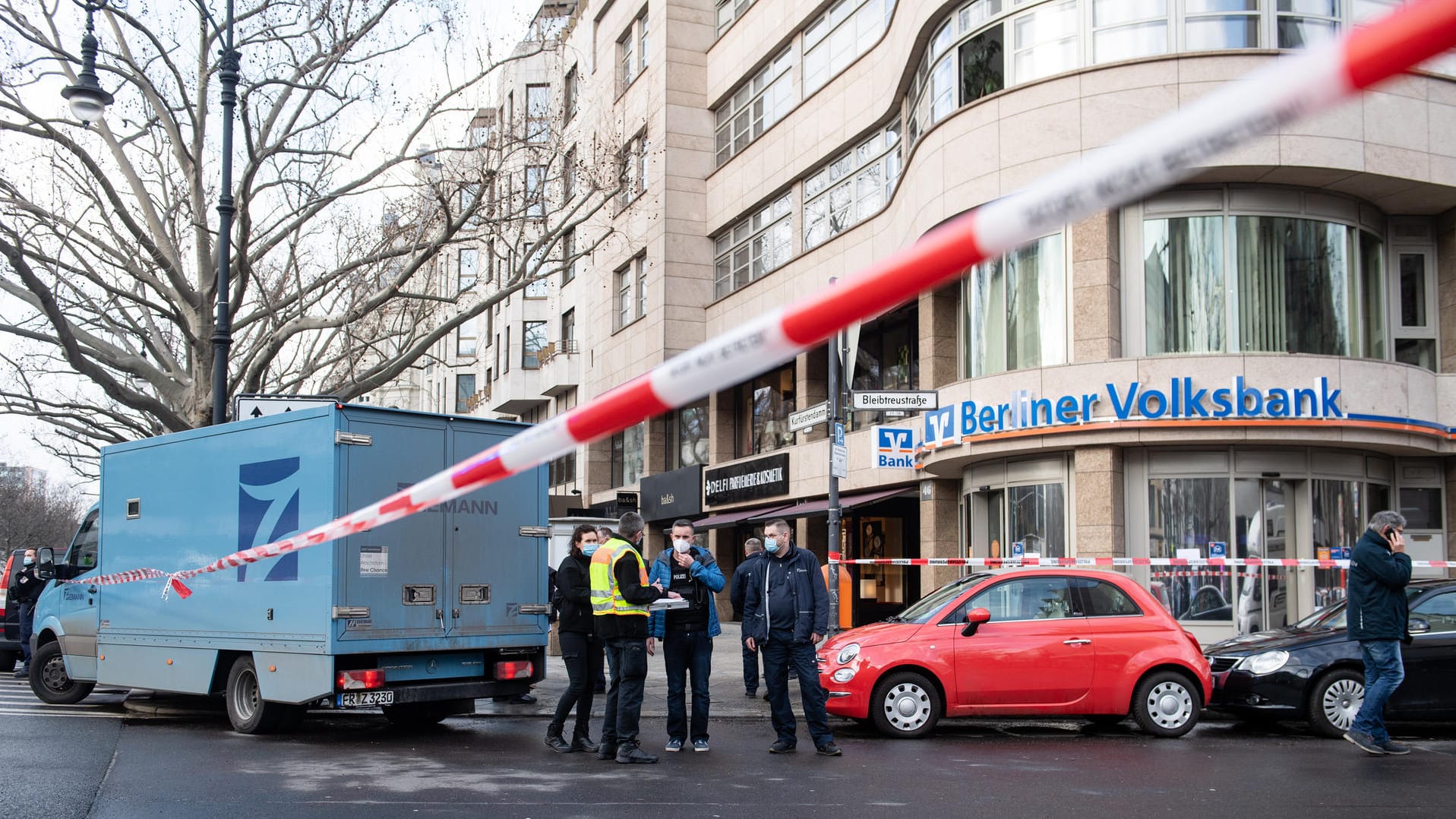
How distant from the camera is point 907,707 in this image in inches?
440

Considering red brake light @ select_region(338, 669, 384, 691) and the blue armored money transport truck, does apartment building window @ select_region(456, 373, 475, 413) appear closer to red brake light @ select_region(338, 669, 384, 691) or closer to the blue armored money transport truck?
the blue armored money transport truck

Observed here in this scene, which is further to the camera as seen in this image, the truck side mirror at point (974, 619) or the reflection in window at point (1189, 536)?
the reflection in window at point (1189, 536)

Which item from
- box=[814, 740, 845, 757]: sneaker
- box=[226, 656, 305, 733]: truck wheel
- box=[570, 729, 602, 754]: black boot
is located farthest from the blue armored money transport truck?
box=[814, 740, 845, 757]: sneaker

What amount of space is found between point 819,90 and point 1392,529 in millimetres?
19447

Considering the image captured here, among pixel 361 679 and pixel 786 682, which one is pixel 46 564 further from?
pixel 786 682

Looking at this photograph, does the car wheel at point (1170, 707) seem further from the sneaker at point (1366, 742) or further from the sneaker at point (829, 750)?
the sneaker at point (829, 750)

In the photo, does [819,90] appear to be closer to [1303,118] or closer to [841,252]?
[841,252]

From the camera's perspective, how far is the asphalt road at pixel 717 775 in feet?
25.5

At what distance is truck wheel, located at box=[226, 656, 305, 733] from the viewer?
436 inches

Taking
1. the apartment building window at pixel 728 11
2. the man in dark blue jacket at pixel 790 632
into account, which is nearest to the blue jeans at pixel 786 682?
the man in dark blue jacket at pixel 790 632

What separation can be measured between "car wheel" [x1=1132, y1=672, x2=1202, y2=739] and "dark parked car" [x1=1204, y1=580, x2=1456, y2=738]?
749mm

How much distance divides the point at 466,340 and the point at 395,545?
55608 millimetres

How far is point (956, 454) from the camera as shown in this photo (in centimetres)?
2061

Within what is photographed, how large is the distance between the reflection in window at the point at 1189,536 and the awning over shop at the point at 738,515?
11093mm
